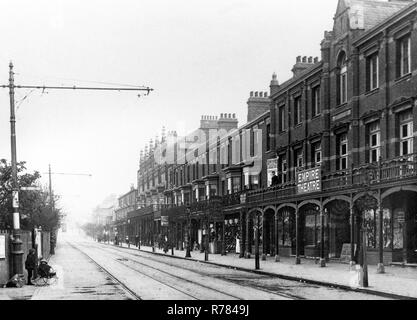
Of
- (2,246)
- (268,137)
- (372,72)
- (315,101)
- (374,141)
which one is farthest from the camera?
(268,137)

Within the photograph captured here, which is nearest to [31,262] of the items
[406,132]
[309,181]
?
[309,181]

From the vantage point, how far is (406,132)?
27094mm

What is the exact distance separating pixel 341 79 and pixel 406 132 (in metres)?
6.97

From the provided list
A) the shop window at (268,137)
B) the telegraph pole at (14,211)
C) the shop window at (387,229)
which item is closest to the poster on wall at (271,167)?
the shop window at (268,137)

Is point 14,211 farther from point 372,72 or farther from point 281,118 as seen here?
point 281,118

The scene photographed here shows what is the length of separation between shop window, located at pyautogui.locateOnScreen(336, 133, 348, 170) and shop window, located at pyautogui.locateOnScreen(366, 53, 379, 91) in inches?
129

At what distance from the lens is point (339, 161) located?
33.0 meters

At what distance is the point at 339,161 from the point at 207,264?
30.3 ft

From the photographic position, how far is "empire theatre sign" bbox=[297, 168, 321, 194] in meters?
Result: 29.9
